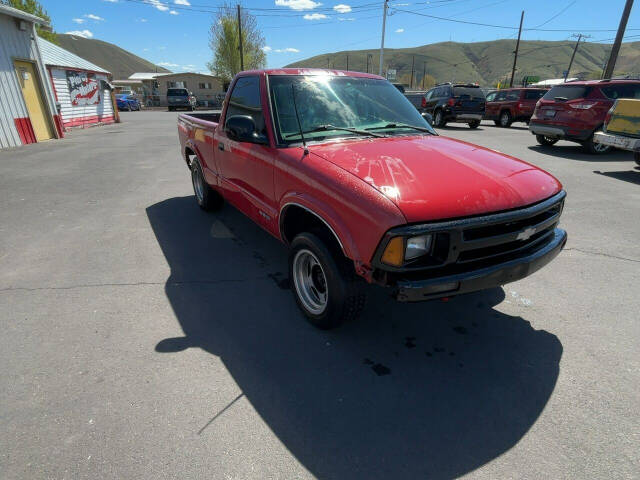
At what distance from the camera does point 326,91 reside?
10.9ft

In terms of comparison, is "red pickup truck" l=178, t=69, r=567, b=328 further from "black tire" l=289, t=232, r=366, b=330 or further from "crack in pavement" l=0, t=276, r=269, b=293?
"crack in pavement" l=0, t=276, r=269, b=293

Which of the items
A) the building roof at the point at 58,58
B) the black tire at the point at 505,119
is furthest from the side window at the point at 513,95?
the building roof at the point at 58,58

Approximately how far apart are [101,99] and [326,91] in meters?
23.0

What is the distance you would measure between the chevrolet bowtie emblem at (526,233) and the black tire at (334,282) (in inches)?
41.5

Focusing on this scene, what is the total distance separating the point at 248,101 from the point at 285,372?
8.74 ft

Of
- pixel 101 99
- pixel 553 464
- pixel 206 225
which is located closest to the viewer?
pixel 553 464

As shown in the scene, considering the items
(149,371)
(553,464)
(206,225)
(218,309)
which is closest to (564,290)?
(553,464)

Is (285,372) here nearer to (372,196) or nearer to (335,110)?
(372,196)

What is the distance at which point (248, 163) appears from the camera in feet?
11.4

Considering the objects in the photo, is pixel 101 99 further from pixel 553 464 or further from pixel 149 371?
pixel 553 464

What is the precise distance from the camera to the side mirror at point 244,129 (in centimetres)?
293

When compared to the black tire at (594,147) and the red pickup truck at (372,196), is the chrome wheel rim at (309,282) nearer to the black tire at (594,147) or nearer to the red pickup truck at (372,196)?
the red pickup truck at (372,196)

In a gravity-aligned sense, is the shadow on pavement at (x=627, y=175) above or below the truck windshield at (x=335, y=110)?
below

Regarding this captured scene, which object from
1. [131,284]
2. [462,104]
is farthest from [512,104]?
[131,284]
